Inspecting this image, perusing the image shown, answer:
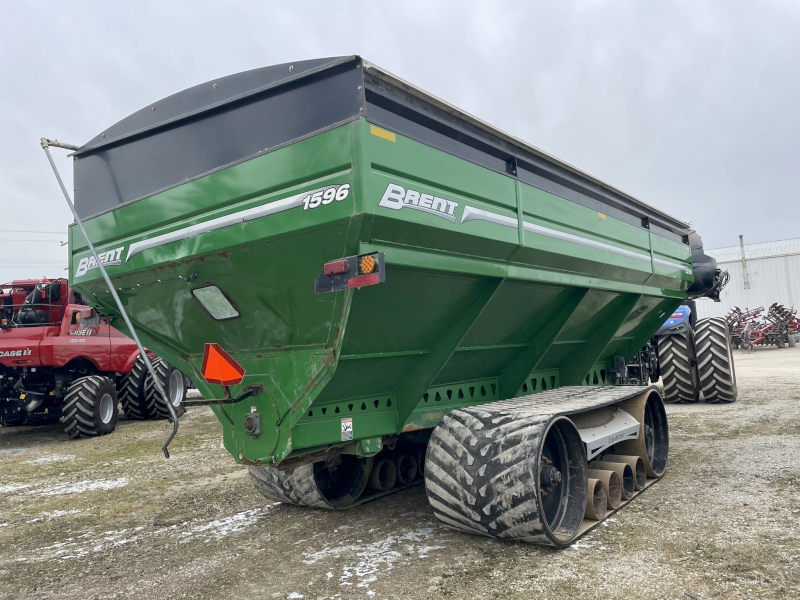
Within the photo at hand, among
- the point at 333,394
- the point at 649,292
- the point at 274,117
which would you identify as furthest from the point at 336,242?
the point at 649,292

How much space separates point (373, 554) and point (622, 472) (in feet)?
6.41

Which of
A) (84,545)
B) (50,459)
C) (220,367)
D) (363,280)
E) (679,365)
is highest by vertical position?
(363,280)

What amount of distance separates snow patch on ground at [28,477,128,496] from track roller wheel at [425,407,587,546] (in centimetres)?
368

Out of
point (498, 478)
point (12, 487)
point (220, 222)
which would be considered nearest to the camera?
point (220, 222)

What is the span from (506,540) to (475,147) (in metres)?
2.31

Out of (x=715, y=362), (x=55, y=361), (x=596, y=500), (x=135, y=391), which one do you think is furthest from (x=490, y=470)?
(x=135, y=391)

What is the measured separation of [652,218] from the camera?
5891 millimetres

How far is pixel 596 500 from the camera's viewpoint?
160 inches

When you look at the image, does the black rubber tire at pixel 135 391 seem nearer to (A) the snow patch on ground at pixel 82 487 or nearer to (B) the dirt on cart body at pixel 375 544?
(B) the dirt on cart body at pixel 375 544

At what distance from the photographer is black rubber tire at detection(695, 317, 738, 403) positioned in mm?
8836

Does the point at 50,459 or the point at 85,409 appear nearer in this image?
the point at 50,459

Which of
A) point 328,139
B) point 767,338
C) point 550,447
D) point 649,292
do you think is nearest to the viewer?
point 328,139

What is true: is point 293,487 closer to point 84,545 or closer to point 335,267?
point 84,545

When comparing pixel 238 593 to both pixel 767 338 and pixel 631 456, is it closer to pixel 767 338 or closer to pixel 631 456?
pixel 631 456
